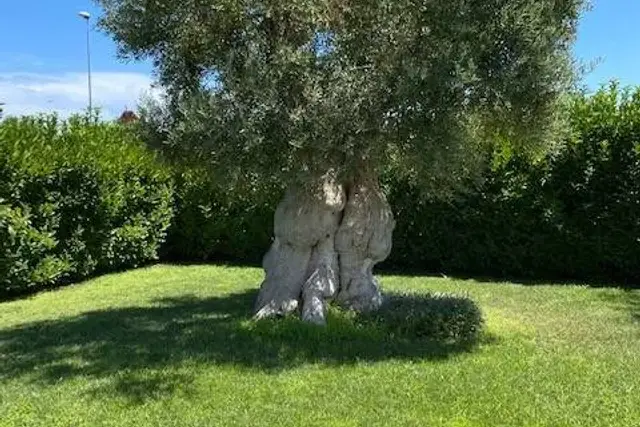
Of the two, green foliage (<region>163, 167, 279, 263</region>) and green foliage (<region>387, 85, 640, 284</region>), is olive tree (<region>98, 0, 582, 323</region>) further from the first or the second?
green foliage (<region>163, 167, 279, 263</region>)

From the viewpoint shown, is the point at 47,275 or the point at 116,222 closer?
the point at 47,275

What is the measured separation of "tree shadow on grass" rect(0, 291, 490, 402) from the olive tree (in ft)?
1.73

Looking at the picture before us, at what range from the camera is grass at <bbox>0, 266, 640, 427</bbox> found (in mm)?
5250

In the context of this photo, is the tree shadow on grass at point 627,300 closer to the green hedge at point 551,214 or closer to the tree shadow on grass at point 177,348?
the green hedge at point 551,214

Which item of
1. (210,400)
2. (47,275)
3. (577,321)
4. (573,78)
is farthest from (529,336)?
(47,275)

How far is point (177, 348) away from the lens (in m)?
6.98

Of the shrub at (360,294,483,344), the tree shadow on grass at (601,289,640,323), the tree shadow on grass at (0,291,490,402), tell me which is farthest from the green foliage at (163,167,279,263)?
the shrub at (360,294,483,344)

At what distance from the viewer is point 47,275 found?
37.2ft

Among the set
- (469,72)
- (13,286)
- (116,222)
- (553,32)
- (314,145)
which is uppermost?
(553,32)

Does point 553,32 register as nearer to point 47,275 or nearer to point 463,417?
point 463,417

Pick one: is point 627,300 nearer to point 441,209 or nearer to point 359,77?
point 441,209

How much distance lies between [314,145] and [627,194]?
6567mm

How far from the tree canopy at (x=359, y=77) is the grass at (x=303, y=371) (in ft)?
5.65

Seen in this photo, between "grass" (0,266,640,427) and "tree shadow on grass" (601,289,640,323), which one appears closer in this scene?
"grass" (0,266,640,427)
